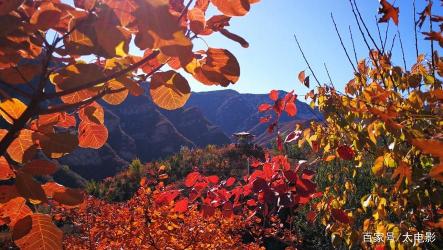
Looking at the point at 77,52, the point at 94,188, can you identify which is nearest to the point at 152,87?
the point at 77,52

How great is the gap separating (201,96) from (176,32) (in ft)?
295

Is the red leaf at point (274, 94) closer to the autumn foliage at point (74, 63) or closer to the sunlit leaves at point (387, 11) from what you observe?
the sunlit leaves at point (387, 11)

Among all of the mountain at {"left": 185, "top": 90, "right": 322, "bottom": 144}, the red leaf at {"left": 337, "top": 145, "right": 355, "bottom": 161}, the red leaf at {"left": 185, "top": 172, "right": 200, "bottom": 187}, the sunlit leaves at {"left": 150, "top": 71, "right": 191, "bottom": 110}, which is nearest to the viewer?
the sunlit leaves at {"left": 150, "top": 71, "right": 191, "bottom": 110}

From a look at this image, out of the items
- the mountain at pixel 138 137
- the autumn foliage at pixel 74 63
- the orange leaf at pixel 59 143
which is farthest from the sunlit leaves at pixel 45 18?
the mountain at pixel 138 137

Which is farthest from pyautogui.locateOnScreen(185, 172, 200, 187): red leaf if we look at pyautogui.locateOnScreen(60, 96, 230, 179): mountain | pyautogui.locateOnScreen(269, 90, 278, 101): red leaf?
pyautogui.locateOnScreen(60, 96, 230, 179): mountain

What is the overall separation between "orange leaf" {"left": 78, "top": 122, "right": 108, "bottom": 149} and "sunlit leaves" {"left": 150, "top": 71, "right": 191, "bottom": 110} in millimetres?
205

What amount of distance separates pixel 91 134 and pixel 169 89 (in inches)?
11.1

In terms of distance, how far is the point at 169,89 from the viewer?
938 mm

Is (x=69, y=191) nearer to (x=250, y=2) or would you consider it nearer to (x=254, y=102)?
(x=250, y=2)

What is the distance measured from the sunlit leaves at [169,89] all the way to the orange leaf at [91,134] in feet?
0.67

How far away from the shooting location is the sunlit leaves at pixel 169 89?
0.84m

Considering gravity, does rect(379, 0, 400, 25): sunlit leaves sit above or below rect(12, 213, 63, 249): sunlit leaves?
above

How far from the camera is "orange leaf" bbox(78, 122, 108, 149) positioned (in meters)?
1.05

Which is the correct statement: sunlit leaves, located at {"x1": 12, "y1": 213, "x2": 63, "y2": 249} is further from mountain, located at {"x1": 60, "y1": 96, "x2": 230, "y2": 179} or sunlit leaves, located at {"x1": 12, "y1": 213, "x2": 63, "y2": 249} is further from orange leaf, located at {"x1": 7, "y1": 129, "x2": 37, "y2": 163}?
mountain, located at {"x1": 60, "y1": 96, "x2": 230, "y2": 179}
